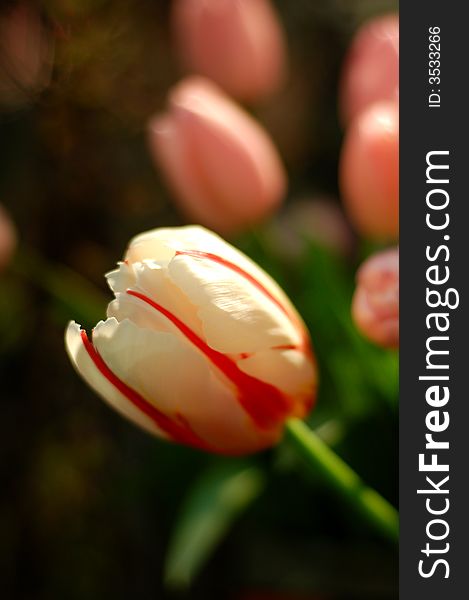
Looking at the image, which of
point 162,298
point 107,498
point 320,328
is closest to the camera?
point 162,298

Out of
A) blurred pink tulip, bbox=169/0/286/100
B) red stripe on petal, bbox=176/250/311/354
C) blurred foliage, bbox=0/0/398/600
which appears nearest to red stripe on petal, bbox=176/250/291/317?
red stripe on petal, bbox=176/250/311/354

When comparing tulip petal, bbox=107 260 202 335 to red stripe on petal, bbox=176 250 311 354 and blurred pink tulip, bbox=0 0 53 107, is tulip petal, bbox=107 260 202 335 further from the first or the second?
blurred pink tulip, bbox=0 0 53 107

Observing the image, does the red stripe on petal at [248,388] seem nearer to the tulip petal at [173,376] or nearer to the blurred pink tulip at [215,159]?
the tulip petal at [173,376]

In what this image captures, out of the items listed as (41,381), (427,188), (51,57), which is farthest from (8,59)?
(427,188)

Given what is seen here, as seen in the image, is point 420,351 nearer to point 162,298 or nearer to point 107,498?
point 162,298

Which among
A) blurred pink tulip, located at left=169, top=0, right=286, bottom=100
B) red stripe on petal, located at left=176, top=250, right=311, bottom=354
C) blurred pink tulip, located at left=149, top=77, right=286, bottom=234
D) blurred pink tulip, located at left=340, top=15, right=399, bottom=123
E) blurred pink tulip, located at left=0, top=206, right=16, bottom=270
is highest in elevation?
blurred pink tulip, located at left=169, top=0, right=286, bottom=100
